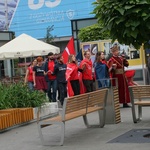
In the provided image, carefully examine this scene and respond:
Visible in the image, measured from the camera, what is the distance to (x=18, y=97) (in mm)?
11867

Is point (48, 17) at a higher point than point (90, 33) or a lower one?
higher

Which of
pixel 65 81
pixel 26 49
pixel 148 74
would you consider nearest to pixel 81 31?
pixel 26 49

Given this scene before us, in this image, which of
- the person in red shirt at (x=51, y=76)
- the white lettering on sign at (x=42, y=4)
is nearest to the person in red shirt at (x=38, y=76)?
the person in red shirt at (x=51, y=76)

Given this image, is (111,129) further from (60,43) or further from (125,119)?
(60,43)

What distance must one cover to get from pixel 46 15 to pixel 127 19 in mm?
51367

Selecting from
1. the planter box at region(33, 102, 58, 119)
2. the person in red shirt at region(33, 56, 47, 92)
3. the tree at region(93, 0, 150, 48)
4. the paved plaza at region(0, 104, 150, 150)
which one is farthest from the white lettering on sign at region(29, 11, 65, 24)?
the tree at region(93, 0, 150, 48)

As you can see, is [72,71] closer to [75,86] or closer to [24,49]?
[75,86]

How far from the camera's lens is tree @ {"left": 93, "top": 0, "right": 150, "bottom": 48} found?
25.0 feet

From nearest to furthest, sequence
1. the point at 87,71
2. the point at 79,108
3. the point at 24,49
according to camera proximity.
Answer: the point at 79,108, the point at 87,71, the point at 24,49

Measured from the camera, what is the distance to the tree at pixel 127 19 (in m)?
7.63

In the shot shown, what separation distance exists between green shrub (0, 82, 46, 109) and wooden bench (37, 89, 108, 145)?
7.62 ft

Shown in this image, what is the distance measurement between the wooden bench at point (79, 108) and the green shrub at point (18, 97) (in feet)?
7.62

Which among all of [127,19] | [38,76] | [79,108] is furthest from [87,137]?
[38,76]

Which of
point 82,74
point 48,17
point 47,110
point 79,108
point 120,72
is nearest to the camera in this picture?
point 79,108
